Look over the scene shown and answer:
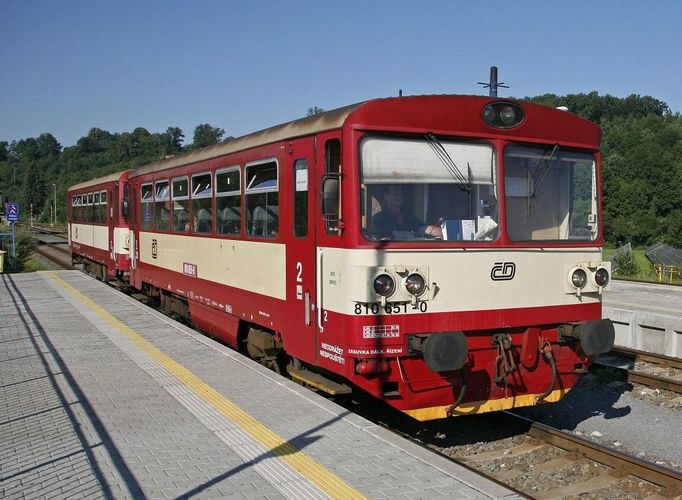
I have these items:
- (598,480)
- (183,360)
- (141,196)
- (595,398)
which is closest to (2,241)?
(141,196)

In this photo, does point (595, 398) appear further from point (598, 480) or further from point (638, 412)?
A: point (598, 480)

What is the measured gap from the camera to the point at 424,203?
264 inches

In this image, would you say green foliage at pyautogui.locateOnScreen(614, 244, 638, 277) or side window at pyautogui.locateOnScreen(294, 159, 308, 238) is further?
green foliage at pyautogui.locateOnScreen(614, 244, 638, 277)

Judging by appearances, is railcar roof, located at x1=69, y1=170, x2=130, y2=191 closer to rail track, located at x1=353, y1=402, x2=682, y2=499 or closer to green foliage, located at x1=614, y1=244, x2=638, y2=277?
rail track, located at x1=353, y1=402, x2=682, y2=499

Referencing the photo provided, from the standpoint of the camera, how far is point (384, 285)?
20.9ft

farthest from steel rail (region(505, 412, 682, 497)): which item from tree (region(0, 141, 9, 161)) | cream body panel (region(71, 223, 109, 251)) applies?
tree (region(0, 141, 9, 161))

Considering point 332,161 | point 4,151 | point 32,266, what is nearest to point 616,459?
point 332,161

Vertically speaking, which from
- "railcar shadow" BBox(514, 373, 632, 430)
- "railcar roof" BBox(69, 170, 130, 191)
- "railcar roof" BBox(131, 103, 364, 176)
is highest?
"railcar roof" BBox(69, 170, 130, 191)

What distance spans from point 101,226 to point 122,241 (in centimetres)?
332

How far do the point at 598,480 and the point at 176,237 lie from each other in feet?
26.6

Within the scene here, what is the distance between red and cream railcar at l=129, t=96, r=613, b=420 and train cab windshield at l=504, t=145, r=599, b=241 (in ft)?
0.05

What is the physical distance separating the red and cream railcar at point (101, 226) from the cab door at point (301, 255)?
10.0m

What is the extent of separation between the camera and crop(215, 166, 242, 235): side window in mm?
9320

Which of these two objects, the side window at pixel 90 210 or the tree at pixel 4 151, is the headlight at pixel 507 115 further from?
the tree at pixel 4 151
